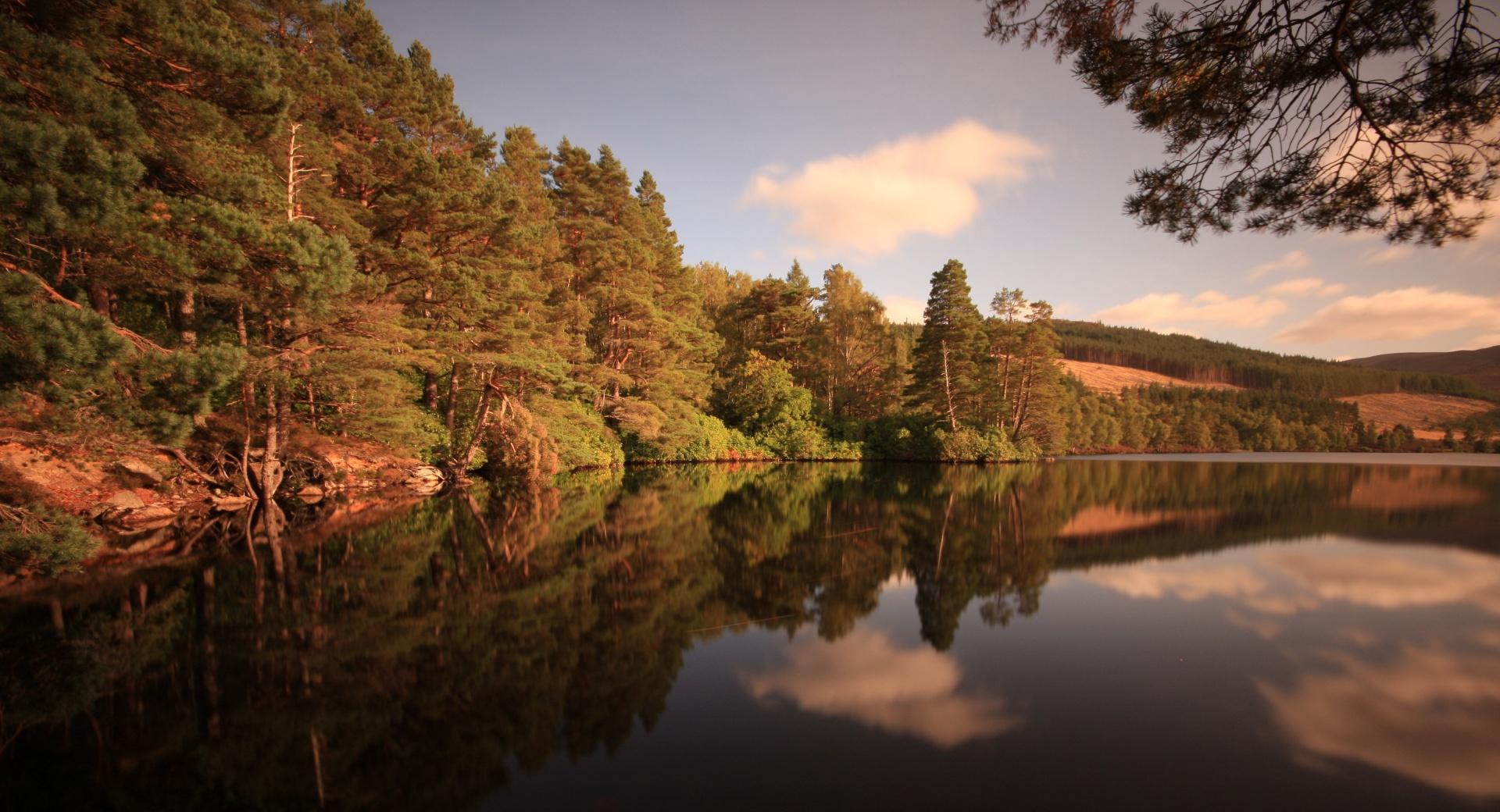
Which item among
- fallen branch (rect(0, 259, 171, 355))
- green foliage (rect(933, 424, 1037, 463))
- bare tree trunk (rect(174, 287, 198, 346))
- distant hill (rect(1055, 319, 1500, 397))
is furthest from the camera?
distant hill (rect(1055, 319, 1500, 397))

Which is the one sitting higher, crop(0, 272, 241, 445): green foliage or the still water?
crop(0, 272, 241, 445): green foliage

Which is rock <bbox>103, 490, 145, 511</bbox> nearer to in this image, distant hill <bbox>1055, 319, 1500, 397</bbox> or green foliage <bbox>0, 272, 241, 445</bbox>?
green foliage <bbox>0, 272, 241, 445</bbox>

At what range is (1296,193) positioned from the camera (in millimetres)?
5824

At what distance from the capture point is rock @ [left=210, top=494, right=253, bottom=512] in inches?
545

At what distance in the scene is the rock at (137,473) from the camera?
12508 millimetres

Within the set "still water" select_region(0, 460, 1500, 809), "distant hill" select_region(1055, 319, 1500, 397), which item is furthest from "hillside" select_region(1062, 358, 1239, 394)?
"still water" select_region(0, 460, 1500, 809)

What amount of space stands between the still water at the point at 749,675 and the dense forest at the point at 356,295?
3.80 metres

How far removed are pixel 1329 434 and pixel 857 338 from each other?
65.3 m

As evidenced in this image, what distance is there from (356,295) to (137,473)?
245 inches

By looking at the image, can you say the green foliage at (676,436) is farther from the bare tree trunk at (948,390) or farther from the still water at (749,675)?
the still water at (749,675)

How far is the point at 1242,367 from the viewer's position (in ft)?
339

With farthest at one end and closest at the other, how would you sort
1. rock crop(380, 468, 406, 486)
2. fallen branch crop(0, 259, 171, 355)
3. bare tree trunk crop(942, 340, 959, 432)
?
bare tree trunk crop(942, 340, 959, 432)
rock crop(380, 468, 406, 486)
fallen branch crop(0, 259, 171, 355)

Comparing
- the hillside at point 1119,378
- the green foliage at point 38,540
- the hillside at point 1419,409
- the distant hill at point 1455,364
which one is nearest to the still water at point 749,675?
the green foliage at point 38,540

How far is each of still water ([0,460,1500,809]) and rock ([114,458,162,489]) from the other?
129 inches
